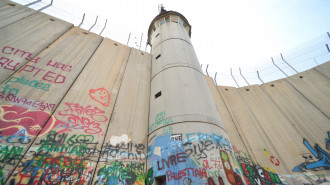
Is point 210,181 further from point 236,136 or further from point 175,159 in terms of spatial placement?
point 236,136

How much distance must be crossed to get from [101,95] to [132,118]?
88.7 inches

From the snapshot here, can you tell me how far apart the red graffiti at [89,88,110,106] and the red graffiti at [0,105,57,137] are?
83.6 inches

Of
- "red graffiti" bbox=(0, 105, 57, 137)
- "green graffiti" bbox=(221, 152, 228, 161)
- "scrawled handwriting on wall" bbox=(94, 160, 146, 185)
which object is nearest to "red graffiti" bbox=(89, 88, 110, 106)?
"red graffiti" bbox=(0, 105, 57, 137)

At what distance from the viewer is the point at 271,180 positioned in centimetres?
902

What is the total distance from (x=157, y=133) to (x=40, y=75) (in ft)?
22.1

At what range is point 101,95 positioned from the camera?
8.23 metres

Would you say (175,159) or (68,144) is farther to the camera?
(68,144)

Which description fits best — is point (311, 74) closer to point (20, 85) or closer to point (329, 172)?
point (329, 172)

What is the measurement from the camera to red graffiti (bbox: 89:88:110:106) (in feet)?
26.1

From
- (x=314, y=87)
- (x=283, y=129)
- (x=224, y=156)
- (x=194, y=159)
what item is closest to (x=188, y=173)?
(x=194, y=159)

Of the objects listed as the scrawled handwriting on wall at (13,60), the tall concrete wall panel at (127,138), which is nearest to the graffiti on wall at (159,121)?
the tall concrete wall panel at (127,138)

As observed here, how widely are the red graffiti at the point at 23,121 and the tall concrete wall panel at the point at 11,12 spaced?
6.23 meters

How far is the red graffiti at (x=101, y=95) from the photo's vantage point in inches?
313

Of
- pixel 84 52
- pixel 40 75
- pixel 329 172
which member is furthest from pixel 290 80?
pixel 40 75
